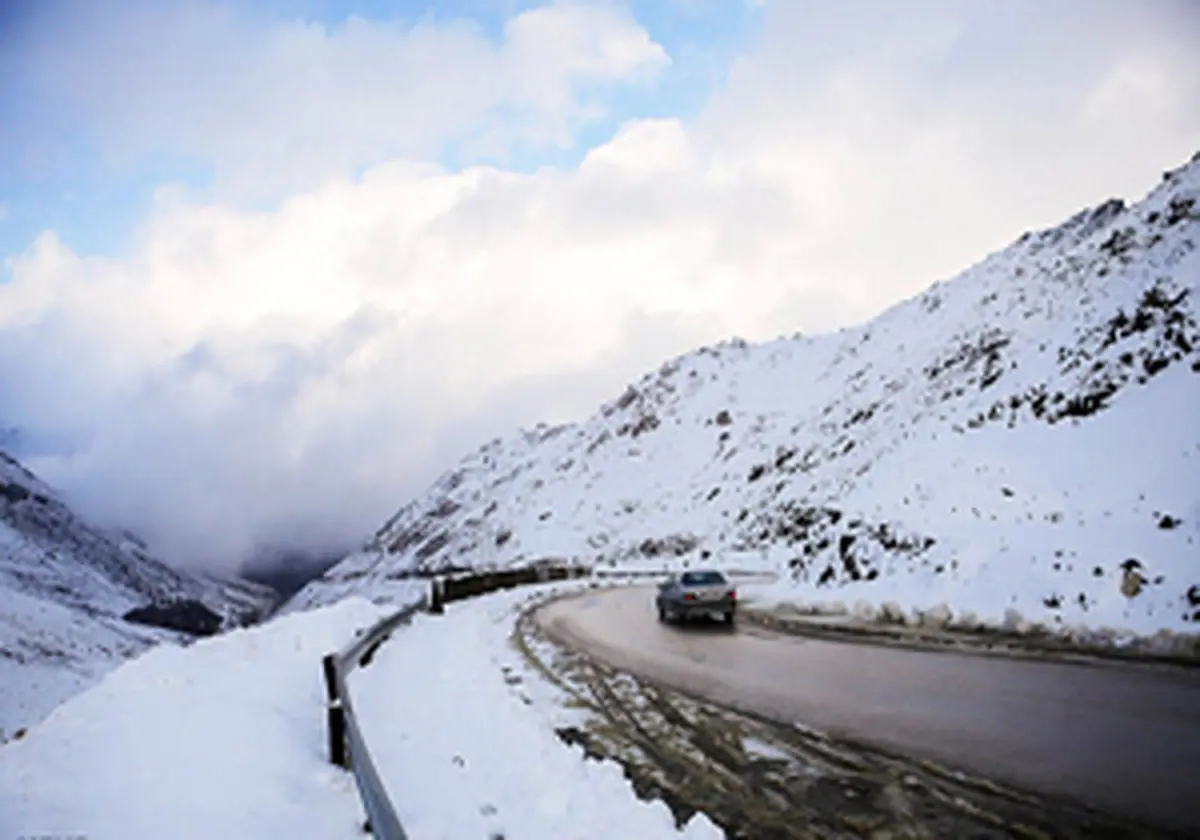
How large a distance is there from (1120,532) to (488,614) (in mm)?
17219

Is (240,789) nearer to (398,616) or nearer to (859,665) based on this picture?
(859,665)

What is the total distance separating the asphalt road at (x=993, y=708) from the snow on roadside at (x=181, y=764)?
4.81 metres

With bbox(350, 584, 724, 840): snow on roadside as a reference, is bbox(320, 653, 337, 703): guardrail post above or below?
above

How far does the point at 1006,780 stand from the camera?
538cm

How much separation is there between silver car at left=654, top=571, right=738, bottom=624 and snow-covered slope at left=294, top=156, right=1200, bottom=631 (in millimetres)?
3218

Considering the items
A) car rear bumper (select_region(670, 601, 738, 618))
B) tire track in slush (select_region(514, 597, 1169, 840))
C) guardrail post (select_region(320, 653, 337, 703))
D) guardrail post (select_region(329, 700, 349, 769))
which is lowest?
car rear bumper (select_region(670, 601, 738, 618))

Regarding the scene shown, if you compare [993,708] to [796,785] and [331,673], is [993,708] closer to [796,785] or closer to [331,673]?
[796,785]

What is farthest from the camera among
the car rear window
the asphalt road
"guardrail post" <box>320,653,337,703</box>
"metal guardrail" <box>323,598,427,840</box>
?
the car rear window

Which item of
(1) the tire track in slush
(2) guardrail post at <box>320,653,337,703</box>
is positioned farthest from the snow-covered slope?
(2) guardrail post at <box>320,653,337,703</box>

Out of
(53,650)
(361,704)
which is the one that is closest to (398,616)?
(361,704)

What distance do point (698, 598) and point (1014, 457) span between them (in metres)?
10.6

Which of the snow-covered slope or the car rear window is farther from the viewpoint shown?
the car rear window

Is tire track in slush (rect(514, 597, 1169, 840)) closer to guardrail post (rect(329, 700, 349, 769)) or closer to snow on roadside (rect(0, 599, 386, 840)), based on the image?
guardrail post (rect(329, 700, 349, 769))

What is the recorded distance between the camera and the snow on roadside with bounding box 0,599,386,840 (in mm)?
4980
